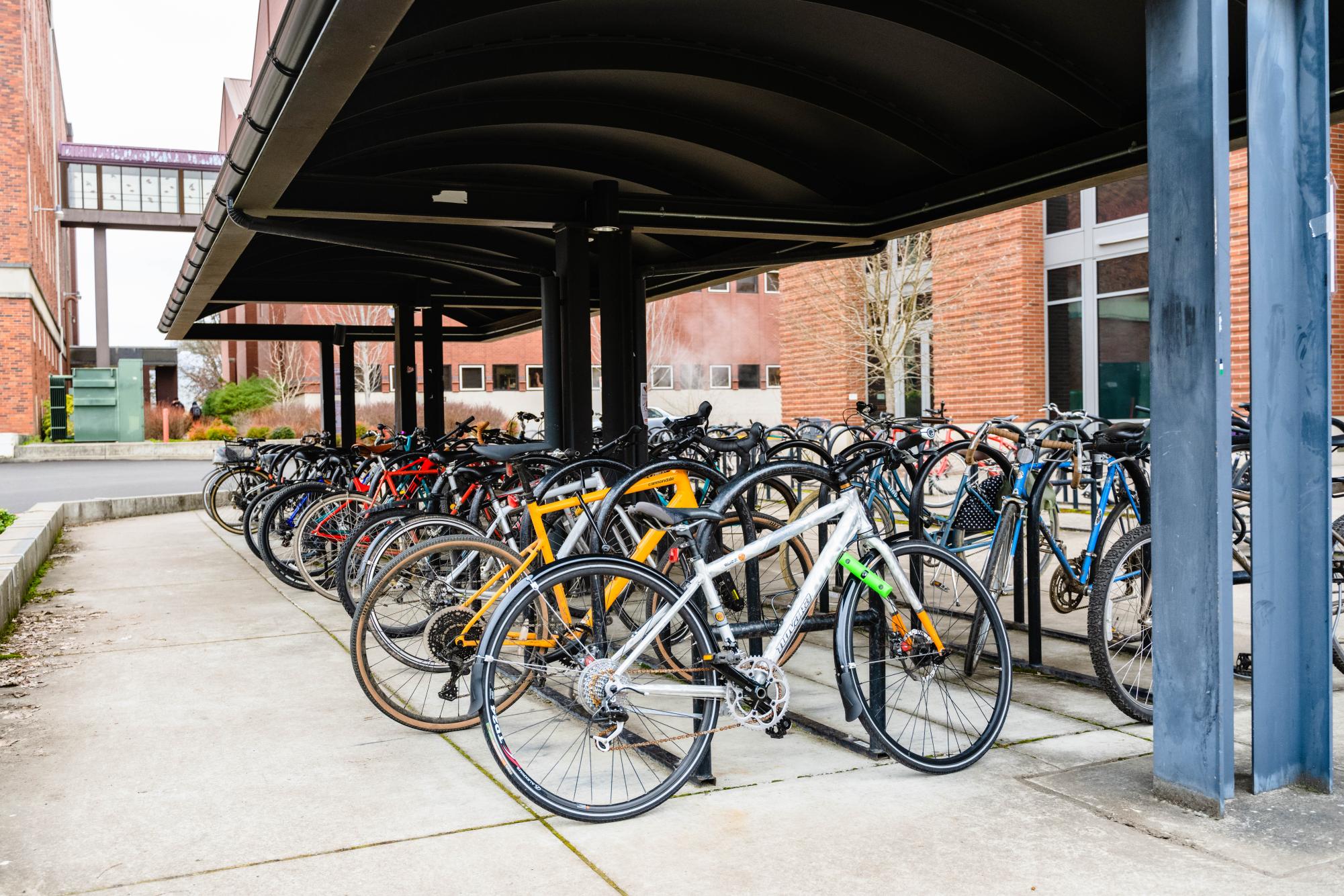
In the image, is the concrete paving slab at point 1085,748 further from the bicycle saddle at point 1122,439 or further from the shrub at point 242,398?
the shrub at point 242,398

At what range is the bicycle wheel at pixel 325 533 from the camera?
771 cm

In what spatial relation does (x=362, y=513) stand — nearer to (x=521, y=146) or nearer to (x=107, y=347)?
(x=521, y=146)

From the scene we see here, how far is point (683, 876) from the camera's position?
3.14 meters

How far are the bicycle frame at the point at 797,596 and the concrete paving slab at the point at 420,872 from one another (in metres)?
0.62

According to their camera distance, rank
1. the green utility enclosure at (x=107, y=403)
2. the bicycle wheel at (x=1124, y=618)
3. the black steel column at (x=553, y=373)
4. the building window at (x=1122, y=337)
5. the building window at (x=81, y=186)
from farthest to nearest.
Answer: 1. the building window at (x=81, y=186)
2. the green utility enclosure at (x=107, y=403)
3. the building window at (x=1122, y=337)
4. the black steel column at (x=553, y=373)
5. the bicycle wheel at (x=1124, y=618)

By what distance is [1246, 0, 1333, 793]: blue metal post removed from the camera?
12.0 ft

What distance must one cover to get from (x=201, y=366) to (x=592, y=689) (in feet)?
197

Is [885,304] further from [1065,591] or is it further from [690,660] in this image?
[690,660]

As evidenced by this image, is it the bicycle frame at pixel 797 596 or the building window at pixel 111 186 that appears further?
the building window at pixel 111 186

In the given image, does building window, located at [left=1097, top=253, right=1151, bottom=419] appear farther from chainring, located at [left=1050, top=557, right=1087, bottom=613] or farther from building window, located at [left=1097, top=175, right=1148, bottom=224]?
chainring, located at [left=1050, top=557, right=1087, bottom=613]

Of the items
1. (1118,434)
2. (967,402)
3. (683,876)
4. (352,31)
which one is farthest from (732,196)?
(967,402)

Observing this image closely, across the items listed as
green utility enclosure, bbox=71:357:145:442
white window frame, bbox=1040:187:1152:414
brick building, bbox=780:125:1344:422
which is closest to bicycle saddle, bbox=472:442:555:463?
brick building, bbox=780:125:1344:422

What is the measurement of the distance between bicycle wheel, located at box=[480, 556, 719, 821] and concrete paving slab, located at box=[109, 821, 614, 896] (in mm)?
226

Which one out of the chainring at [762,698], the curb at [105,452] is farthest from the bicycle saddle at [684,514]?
the curb at [105,452]
